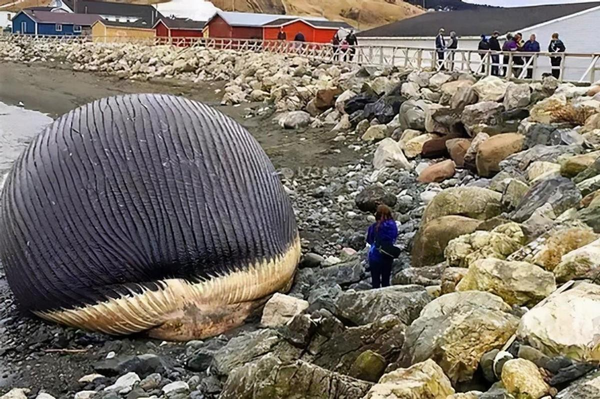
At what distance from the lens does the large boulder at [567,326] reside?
4832mm

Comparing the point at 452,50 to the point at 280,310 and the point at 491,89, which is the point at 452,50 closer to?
the point at 491,89

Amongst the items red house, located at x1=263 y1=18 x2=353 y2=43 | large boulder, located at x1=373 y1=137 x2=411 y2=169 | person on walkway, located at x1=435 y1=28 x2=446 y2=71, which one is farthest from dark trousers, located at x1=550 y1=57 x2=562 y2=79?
red house, located at x1=263 y1=18 x2=353 y2=43

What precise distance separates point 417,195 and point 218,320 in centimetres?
605

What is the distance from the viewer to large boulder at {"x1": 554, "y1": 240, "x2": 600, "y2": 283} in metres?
6.01

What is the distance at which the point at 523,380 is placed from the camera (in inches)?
179

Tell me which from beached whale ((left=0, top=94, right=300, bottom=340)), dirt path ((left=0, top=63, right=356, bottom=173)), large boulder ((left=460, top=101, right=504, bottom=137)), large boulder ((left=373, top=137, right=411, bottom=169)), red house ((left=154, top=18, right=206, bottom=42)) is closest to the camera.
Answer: beached whale ((left=0, top=94, right=300, bottom=340))

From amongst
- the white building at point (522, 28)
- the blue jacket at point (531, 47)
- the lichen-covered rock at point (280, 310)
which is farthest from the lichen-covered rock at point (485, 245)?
the blue jacket at point (531, 47)

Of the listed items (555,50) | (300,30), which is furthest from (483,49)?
(300,30)

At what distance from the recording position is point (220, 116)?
9.06 metres

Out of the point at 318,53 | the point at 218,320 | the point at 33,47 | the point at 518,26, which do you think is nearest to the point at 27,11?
the point at 33,47

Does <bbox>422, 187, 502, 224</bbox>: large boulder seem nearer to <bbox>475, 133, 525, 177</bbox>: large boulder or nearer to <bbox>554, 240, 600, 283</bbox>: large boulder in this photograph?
<bbox>475, 133, 525, 177</bbox>: large boulder

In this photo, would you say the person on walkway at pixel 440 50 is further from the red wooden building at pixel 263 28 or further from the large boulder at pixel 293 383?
the red wooden building at pixel 263 28

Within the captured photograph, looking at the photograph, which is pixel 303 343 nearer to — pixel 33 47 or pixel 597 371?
pixel 597 371

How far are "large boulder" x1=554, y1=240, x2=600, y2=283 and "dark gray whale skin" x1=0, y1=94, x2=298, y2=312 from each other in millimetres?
3586
